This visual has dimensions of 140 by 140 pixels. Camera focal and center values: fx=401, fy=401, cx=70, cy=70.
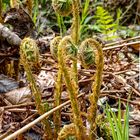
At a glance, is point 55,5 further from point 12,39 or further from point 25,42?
point 12,39

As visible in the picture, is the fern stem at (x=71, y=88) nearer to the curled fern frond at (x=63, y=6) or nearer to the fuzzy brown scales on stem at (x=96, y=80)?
the fuzzy brown scales on stem at (x=96, y=80)

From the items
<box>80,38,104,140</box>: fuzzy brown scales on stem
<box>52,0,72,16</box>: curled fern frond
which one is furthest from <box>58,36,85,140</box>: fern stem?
<box>52,0,72,16</box>: curled fern frond

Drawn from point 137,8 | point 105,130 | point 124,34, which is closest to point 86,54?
point 105,130

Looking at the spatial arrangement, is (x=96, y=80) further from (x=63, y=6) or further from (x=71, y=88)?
(x=63, y=6)

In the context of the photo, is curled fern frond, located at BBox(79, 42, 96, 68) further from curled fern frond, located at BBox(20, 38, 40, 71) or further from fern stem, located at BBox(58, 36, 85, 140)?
curled fern frond, located at BBox(20, 38, 40, 71)

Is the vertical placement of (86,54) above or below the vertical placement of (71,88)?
above

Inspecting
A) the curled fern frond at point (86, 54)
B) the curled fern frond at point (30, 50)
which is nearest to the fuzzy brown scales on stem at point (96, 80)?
the curled fern frond at point (86, 54)

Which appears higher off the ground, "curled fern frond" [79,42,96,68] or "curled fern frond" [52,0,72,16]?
"curled fern frond" [52,0,72,16]

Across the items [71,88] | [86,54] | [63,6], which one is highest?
[63,6]

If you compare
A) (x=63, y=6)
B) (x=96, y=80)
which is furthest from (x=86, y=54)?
(x=63, y=6)
